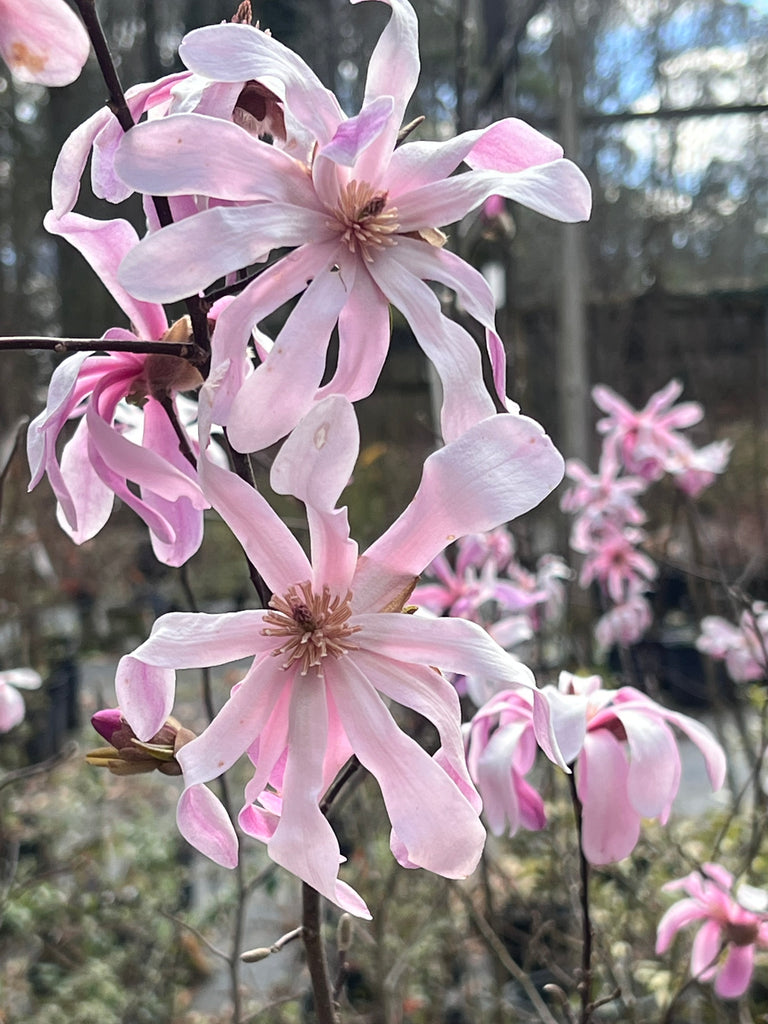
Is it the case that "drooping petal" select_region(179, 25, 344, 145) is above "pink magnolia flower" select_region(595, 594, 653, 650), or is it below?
above

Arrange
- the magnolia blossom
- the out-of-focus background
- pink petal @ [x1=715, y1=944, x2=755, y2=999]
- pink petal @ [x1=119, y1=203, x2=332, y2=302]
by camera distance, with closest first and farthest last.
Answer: pink petal @ [x1=119, y1=203, x2=332, y2=302] < pink petal @ [x1=715, y1=944, x2=755, y2=999] < the magnolia blossom < the out-of-focus background

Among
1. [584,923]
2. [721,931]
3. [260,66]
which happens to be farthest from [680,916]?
[260,66]

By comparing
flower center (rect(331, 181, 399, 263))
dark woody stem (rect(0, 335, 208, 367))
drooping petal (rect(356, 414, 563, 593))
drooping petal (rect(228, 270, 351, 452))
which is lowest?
drooping petal (rect(356, 414, 563, 593))

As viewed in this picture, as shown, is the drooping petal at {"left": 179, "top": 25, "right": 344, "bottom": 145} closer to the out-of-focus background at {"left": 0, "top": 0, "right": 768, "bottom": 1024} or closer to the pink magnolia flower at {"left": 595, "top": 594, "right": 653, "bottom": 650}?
the out-of-focus background at {"left": 0, "top": 0, "right": 768, "bottom": 1024}

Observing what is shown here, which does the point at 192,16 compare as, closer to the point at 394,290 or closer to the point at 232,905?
the point at 394,290

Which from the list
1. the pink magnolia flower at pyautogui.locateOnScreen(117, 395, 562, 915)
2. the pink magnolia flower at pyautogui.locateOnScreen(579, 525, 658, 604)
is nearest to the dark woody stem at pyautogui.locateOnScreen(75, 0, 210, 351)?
the pink magnolia flower at pyautogui.locateOnScreen(117, 395, 562, 915)

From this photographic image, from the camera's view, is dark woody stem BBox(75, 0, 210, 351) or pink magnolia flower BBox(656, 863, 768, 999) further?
pink magnolia flower BBox(656, 863, 768, 999)

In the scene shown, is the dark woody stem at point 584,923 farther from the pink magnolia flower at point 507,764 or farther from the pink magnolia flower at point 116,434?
the pink magnolia flower at point 116,434
